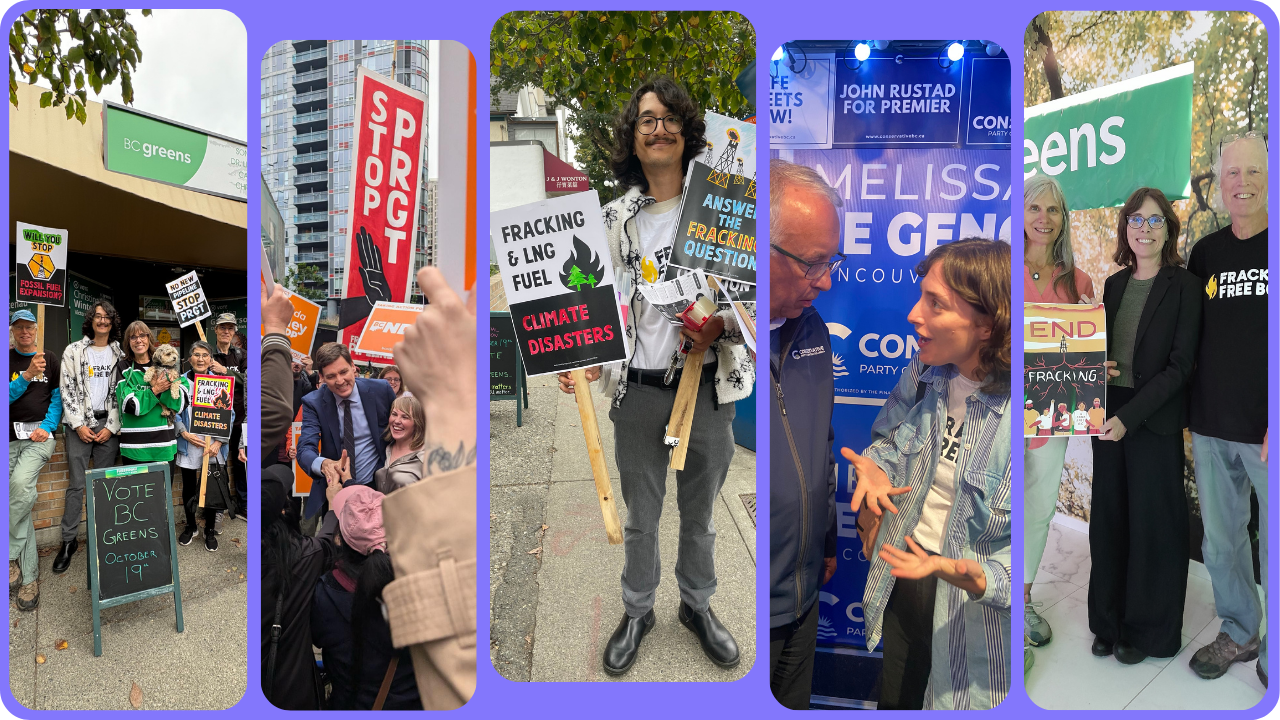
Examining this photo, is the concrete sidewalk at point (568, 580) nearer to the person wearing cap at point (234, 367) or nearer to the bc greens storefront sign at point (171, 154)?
the person wearing cap at point (234, 367)

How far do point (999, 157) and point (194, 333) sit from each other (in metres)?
2.67

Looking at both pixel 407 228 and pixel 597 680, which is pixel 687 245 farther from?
pixel 597 680

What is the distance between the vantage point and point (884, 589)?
2.17m

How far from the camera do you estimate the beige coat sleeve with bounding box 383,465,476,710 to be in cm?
203

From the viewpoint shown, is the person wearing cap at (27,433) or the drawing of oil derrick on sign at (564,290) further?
Answer: the person wearing cap at (27,433)

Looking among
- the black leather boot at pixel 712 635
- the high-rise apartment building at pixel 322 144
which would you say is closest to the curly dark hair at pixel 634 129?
the high-rise apartment building at pixel 322 144

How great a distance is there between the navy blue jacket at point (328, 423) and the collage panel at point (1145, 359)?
201 cm

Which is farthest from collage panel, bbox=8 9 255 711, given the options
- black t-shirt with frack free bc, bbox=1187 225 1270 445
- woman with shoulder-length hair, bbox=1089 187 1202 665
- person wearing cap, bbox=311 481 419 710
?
black t-shirt with frack free bc, bbox=1187 225 1270 445

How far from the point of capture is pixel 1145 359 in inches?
83.4

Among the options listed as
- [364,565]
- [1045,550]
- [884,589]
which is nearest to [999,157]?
[1045,550]

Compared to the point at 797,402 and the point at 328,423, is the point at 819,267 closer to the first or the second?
the point at 797,402

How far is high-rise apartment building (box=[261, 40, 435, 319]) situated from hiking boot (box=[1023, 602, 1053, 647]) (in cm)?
220

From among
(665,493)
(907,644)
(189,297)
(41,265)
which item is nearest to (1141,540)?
(907,644)

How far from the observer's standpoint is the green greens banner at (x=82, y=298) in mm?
2305
